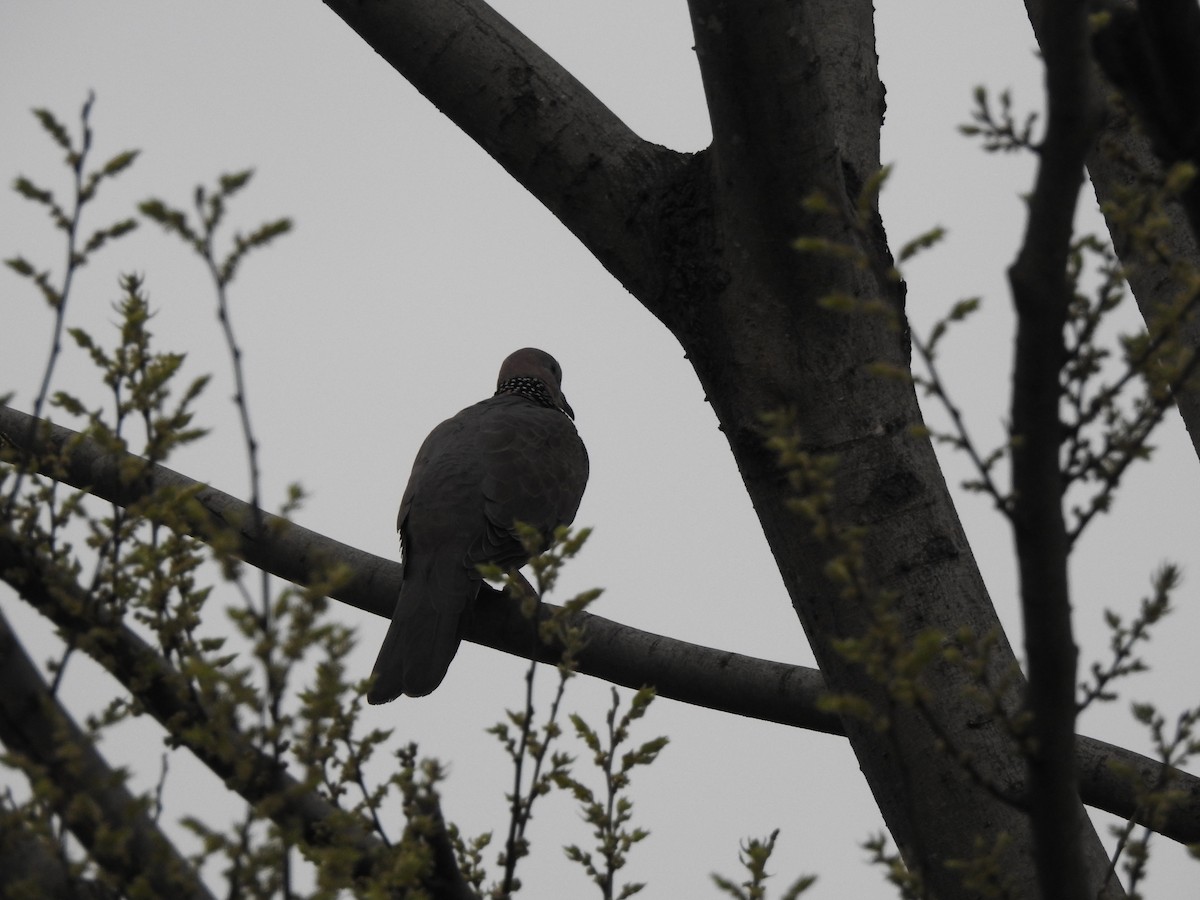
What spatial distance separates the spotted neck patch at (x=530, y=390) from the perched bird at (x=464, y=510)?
0.83 ft

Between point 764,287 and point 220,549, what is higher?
point 764,287

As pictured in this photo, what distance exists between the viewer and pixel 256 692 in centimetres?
126

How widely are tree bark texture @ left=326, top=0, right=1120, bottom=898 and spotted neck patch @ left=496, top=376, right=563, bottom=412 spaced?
3.22 m

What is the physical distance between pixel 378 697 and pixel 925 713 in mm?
2946

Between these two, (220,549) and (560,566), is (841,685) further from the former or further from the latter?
(220,549)

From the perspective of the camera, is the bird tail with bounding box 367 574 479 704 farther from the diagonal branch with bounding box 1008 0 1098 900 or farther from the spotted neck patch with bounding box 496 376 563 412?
the diagonal branch with bounding box 1008 0 1098 900

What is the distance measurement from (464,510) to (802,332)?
93.1 inches

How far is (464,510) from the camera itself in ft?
14.7

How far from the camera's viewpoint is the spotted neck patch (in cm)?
589

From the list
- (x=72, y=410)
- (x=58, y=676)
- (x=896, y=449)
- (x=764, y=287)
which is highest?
(x=764, y=287)

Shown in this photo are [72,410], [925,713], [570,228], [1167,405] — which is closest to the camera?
[925,713]

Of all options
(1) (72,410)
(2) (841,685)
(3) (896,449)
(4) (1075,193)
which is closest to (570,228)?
(3) (896,449)

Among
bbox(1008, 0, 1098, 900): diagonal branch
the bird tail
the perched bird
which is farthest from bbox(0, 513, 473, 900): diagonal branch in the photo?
the bird tail

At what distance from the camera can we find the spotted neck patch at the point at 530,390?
19.3 feet
